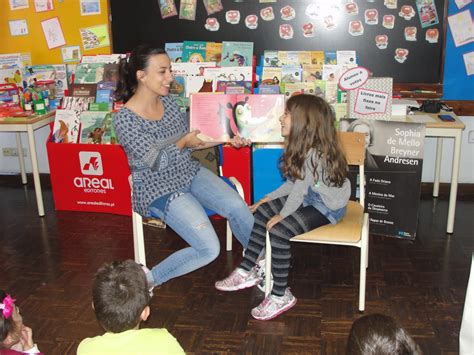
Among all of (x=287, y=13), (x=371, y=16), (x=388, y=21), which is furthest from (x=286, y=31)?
(x=388, y=21)

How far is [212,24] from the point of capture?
4.50 m

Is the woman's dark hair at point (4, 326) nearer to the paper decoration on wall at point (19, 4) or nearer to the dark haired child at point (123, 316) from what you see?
the dark haired child at point (123, 316)

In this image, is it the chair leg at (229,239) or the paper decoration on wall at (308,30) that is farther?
the paper decoration on wall at (308,30)

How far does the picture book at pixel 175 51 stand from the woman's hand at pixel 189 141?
150 cm

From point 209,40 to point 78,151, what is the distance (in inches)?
53.1

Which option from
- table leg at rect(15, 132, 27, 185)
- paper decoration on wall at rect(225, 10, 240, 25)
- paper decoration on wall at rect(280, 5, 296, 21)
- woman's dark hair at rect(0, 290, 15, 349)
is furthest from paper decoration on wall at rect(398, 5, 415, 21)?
woman's dark hair at rect(0, 290, 15, 349)

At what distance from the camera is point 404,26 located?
4.29 metres

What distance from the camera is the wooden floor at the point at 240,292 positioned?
2.82 metres

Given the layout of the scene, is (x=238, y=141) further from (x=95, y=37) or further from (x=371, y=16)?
(x=95, y=37)

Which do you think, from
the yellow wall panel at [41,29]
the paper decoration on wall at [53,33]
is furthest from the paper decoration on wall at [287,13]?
the paper decoration on wall at [53,33]

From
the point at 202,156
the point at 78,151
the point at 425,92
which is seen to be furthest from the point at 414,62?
the point at 78,151

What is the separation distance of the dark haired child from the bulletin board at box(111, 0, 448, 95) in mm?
2937

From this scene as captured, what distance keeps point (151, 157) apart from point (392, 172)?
167cm

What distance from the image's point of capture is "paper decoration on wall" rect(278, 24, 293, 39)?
14.5 ft
